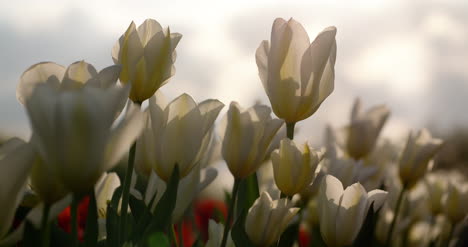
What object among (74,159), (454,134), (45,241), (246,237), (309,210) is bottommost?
(454,134)

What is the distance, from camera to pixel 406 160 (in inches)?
52.4

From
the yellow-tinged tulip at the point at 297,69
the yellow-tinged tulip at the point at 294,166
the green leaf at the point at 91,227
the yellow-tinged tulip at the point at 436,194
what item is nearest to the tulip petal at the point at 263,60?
the yellow-tinged tulip at the point at 297,69

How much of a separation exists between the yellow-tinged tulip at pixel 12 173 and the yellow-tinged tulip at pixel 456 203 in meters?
1.04

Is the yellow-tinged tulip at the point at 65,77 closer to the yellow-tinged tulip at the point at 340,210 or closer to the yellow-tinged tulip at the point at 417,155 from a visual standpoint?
the yellow-tinged tulip at the point at 340,210

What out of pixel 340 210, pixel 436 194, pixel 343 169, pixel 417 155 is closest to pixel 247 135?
pixel 340 210

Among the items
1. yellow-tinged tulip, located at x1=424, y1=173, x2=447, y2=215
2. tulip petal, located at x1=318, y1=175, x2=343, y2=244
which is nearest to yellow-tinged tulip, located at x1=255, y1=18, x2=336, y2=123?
tulip petal, located at x1=318, y1=175, x2=343, y2=244

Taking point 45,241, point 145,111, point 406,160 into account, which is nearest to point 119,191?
point 145,111

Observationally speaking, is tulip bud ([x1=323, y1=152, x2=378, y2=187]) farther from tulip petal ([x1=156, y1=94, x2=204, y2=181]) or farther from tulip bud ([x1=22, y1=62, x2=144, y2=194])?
tulip bud ([x1=22, y1=62, x2=144, y2=194])

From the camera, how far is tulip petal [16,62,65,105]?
2.41 feet

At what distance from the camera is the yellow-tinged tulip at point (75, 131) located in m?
0.57

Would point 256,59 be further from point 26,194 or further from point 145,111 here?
point 26,194

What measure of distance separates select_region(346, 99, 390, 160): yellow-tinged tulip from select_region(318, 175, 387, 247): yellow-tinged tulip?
69cm

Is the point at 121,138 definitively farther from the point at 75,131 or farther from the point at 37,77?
A: the point at 37,77

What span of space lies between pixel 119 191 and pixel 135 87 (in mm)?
152
